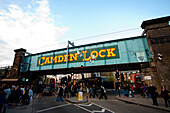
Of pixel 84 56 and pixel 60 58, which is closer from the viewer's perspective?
pixel 84 56

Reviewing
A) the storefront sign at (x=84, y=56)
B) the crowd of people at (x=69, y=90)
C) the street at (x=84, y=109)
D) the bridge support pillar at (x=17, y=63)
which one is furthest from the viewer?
the bridge support pillar at (x=17, y=63)

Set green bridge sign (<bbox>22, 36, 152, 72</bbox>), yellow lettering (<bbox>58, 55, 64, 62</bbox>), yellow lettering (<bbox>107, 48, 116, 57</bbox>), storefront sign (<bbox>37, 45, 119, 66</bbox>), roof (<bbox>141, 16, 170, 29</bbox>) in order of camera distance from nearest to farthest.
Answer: roof (<bbox>141, 16, 170, 29</bbox>)
green bridge sign (<bbox>22, 36, 152, 72</bbox>)
yellow lettering (<bbox>107, 48, 116, 57</bbox>)
storefront sign (<bbox>37, 45, 119, 66</bbox>)
yellow lettering (<bbox>58, 55, 64, 62</bbox>)

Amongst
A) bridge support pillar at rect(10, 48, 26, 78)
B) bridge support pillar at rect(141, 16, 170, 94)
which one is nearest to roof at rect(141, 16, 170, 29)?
bridge support pillar at rect(141, 16, 170, 94)

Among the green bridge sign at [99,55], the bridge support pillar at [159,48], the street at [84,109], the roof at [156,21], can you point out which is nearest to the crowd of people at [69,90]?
the street at [84,109]

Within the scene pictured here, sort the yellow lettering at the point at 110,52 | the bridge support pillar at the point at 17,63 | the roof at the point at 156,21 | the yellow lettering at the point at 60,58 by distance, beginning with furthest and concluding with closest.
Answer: the bridge support pillar at the point at 17,63
the yellow lettering at the point at 60,58
the yellow lettering at the point at 110,52
the roof at the point at 156,21

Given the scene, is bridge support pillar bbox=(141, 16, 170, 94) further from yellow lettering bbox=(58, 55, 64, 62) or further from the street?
yellow lettering bbox=(58, 55, 64, 62)

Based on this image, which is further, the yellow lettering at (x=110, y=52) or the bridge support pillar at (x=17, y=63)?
the bridge support pillar at (x=17, y=63)

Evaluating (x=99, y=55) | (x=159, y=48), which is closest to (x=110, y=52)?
(x=99, y=55)

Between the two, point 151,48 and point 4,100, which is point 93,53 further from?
point 4,100

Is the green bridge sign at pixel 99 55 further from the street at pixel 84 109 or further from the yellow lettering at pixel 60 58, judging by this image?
the street at pixel 84 109

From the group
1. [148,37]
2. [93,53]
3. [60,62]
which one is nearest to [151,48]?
[148,37]

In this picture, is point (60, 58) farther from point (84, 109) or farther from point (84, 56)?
point (84, 109)

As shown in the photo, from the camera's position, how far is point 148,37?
1546cm

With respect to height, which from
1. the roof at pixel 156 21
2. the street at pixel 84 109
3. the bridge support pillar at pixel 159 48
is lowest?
the street at pixel 84 109
